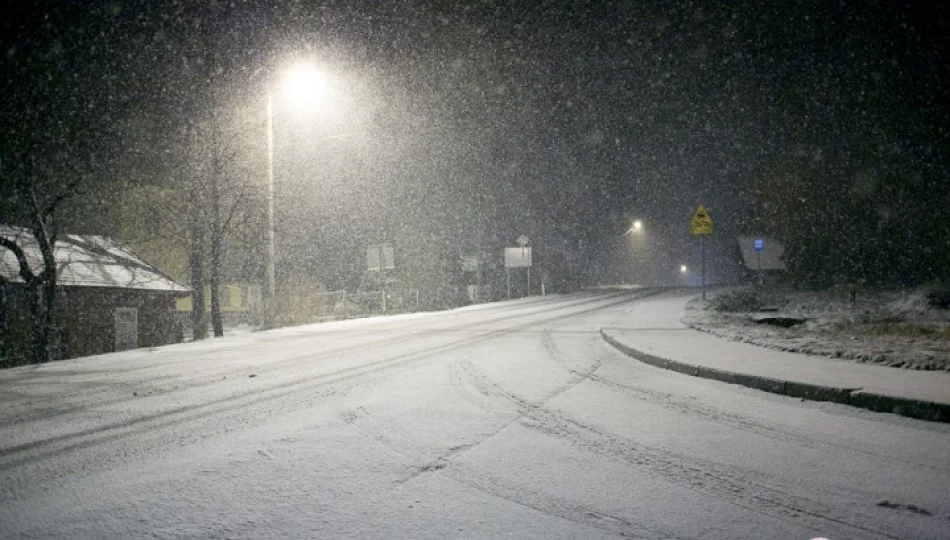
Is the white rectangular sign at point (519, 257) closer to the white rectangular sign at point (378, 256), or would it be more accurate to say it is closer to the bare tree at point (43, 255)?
the white rectangular sign at point (378, 256)

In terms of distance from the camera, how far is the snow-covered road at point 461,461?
104 inches

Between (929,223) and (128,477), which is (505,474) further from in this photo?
(929,223)

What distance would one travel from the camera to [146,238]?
2936cm

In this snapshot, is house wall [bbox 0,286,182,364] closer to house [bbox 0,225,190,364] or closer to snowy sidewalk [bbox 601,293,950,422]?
house [bbox 0,225,190,364]

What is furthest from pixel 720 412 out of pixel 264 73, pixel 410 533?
pixel 264 73

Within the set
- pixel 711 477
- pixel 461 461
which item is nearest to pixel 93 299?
pixel 461 461

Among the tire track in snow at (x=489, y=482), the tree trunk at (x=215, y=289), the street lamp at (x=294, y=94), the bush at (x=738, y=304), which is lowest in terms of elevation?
the bush at (x=738, y=304)

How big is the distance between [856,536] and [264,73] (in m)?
17.4

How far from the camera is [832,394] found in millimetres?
5160

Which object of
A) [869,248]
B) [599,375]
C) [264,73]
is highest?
[264,73]

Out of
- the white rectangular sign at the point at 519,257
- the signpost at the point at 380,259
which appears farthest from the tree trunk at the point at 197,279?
the white rectangular sign at the point at 519,257

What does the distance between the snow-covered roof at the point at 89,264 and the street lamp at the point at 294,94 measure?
38.6ft

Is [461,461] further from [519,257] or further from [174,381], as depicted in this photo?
[519,257]

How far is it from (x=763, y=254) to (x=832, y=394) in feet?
172
